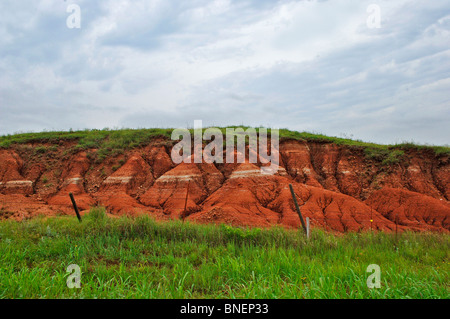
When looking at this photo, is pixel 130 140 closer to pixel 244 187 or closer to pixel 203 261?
pixel 244 187

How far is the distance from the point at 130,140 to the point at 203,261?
1721 cm

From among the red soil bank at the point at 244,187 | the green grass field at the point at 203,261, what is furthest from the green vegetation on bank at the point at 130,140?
the green grass field at the point at 203,261

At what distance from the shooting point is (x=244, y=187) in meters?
15.5

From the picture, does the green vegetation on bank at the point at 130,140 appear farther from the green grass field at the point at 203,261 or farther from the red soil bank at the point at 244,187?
the green grass field at the point at 203,261

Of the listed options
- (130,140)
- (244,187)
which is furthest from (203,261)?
→ (130,140)

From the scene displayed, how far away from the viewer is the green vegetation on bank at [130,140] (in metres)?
18.7

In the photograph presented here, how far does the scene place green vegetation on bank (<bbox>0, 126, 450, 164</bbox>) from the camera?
18.7 m

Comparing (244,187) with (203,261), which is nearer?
(203,261)

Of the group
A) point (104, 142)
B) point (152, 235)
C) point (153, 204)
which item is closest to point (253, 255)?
point (152, 235)

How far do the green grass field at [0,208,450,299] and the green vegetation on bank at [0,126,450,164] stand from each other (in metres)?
12.0

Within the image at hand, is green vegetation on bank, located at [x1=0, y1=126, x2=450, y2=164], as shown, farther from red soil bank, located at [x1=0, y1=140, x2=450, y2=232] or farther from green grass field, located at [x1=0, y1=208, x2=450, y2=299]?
green grass field, located at [x1=0, y1=208, x2=450, y2=299]

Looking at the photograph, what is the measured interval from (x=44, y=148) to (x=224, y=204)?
1545cm

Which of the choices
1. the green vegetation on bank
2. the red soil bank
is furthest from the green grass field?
the green vegetation on bank
